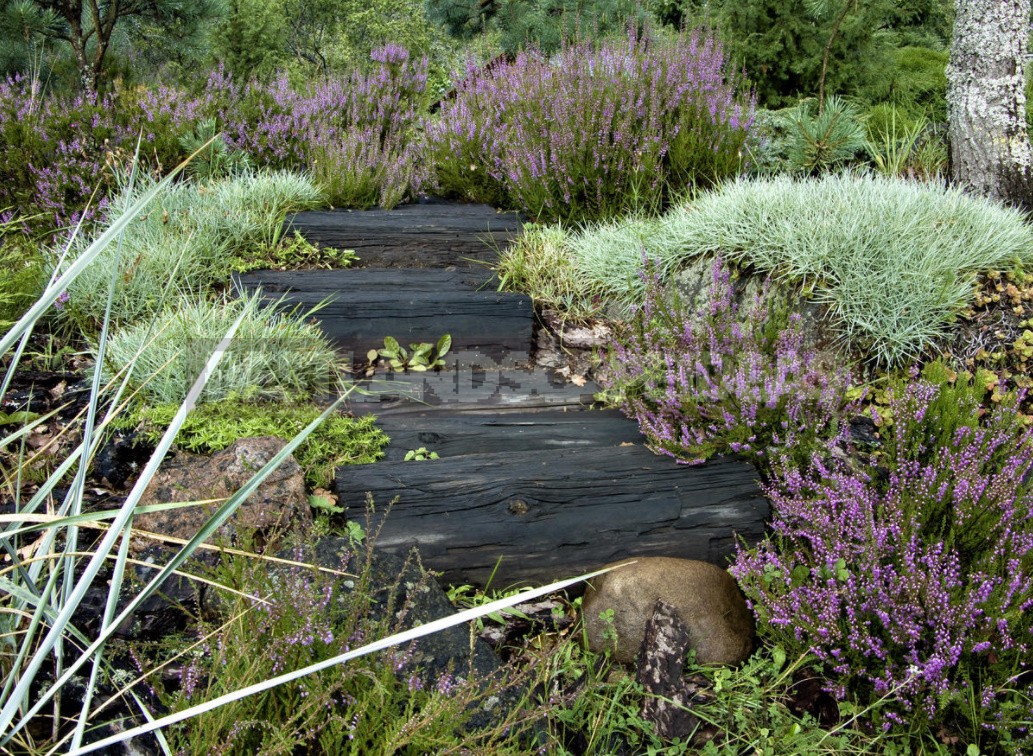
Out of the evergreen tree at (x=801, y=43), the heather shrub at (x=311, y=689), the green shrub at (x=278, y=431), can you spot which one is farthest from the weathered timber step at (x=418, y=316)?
the evergreen tree at (x=801, y=43)

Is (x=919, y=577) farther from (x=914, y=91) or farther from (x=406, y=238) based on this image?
(x=914, y=91)

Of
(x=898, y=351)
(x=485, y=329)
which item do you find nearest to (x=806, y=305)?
(x=898, y=351)

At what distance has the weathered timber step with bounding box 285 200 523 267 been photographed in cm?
567

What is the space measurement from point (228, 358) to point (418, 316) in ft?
3.93

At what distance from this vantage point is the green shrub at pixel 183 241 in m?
4.34

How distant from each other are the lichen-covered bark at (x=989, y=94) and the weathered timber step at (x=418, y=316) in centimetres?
367

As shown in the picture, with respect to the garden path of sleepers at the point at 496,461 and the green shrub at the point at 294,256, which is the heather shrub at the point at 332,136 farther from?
the garden path of sleepers at the point at 496,461

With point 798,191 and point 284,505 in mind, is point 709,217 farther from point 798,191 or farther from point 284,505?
point 284,505

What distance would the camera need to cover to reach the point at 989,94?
583 centimetres

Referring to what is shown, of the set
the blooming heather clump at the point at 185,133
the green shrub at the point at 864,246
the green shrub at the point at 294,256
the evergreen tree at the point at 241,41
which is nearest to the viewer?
the green shrub at the point at 864,246

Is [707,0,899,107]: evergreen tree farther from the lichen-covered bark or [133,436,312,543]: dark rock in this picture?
[133,436,312,543]: dark rock

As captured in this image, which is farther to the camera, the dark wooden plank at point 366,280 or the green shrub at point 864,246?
the dark wooden plank at point 366,280

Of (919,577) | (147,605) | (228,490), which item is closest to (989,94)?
(919,577)

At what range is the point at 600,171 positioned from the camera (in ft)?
18.5
